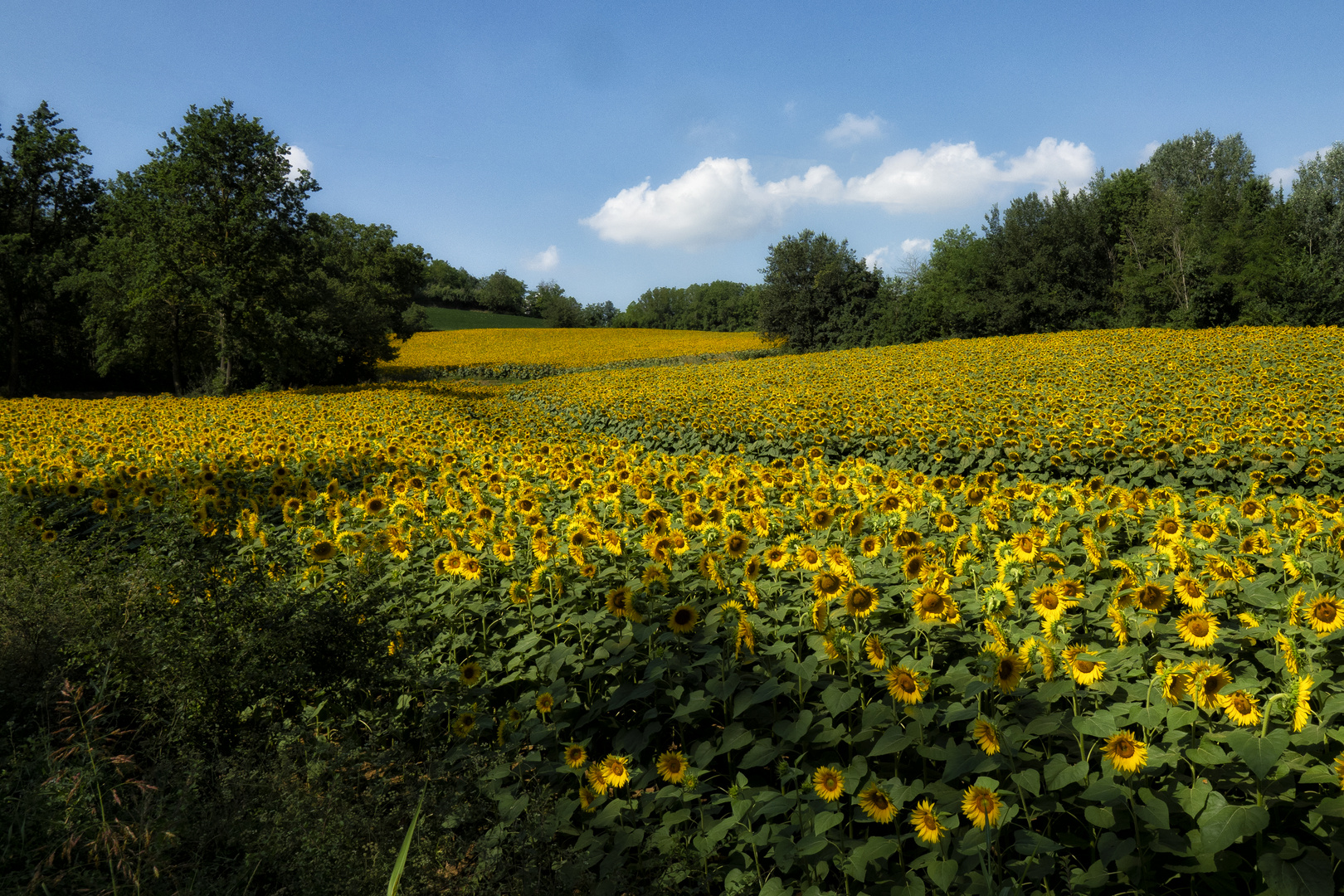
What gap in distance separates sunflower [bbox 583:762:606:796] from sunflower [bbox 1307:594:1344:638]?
3104mm

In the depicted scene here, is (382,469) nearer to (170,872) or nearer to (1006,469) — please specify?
(170,872)

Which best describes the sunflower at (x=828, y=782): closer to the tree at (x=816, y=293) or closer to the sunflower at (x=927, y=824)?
the sunflower at (x=927, y=824)

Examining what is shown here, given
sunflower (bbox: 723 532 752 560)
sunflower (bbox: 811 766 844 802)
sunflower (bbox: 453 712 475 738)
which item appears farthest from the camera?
sunflower (bbox: 723 532 752 560)

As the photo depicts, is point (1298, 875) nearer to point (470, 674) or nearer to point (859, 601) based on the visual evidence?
point (859, 601)

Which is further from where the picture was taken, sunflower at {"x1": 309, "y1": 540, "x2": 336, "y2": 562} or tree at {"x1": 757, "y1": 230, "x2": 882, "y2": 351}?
tree at {"x1": 757, "y1": 230, "x2": 882, "y2": 351}

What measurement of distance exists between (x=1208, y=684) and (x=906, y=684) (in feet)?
3.41

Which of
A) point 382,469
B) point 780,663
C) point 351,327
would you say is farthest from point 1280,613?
point 351,327

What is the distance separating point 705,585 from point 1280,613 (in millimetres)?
2817

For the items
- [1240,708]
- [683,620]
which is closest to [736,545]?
[683,620]

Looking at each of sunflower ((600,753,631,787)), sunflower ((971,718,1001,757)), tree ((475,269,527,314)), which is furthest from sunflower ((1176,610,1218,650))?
tree ((475,269,527,314))

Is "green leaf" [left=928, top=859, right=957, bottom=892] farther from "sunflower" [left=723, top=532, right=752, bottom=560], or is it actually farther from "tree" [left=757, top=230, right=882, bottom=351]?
"tree" [left=757, top=230, right=882, bottom=351]

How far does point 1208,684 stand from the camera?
241 cm

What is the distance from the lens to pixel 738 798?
2.71m

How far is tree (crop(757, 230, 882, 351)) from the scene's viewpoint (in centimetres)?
4797
